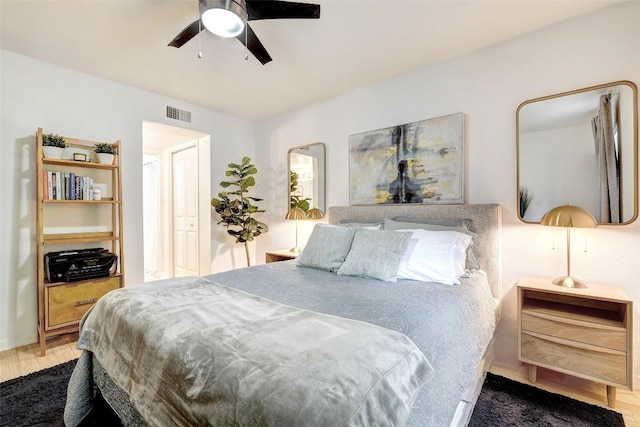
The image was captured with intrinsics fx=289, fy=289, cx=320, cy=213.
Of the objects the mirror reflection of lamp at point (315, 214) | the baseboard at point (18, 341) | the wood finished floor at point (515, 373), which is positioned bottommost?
the wood finished floor at point (515, 373)

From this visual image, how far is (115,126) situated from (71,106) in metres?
0.38

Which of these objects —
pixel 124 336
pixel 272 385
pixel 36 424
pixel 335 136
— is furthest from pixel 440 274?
pixel 36 424

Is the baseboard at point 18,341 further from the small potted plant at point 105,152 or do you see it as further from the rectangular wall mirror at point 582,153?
the rectangular wall mirror at point 582,153

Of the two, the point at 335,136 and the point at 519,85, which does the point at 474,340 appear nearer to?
the point at 519,85

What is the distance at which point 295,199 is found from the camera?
3.83m

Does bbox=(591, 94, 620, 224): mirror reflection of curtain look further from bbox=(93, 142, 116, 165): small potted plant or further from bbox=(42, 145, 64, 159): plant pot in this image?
bbox=(42, 145, 64, 159): plant pot

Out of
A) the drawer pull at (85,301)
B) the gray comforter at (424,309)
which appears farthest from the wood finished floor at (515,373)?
the gray comforter at (424,309)

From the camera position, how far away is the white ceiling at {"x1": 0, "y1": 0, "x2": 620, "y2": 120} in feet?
6.48

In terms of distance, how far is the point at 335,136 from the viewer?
3.44m

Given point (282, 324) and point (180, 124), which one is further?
point (180, 124)

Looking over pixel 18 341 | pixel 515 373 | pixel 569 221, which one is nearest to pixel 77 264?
pixel 18 341

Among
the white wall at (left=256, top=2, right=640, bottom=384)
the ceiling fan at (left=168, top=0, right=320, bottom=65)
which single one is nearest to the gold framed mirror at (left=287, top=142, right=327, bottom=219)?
the white wall at (left=256, top=2, right=640, bottom=384)

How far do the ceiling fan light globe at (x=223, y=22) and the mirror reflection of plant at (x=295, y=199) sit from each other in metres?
2.14

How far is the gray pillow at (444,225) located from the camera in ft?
7.20
